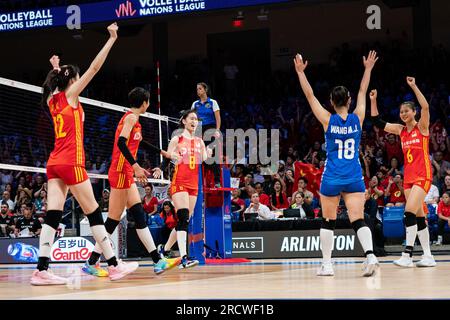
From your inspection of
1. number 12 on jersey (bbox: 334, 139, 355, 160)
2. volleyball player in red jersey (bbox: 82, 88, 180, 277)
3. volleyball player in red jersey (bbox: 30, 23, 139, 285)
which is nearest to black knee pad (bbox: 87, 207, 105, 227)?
volleyball player in red jersey (bbox: 30, 23, 139, 285)

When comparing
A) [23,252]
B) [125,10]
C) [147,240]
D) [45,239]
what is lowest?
[23,252]

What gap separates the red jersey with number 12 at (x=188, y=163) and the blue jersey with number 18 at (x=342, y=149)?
2.61m

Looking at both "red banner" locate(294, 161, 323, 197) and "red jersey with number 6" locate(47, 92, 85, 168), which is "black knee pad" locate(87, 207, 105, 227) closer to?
"red jersey with number 6" locate(47, 92, 85, 168)

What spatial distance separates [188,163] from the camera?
10.2 meters

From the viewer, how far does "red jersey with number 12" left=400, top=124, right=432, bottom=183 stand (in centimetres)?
973

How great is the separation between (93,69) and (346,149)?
2889 mm

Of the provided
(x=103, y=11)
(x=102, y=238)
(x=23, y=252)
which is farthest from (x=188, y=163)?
(x=103, y=11)

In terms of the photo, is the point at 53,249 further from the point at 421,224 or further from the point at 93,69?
the point at 93,69

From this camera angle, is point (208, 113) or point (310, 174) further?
point (310, 174)

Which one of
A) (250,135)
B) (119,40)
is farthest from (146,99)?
(119,40)

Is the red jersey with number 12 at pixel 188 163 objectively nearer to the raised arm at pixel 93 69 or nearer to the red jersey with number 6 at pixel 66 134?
the red jersey with number 6 at pixel 66 134

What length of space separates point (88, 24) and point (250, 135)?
17.9 ft

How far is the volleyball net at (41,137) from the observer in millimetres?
16500

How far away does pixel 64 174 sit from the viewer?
7.54 meters
